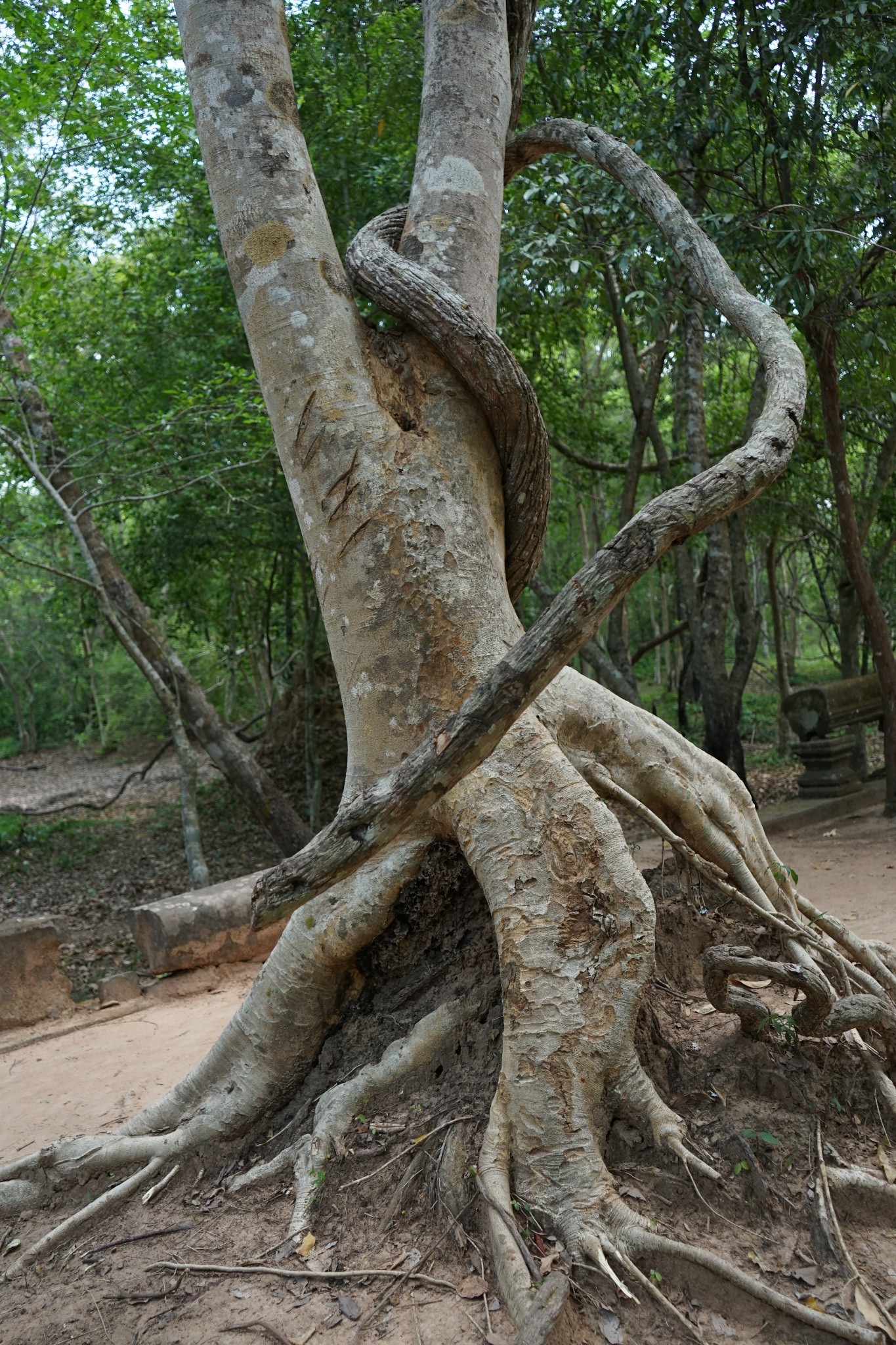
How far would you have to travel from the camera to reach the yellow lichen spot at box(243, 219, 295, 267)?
9.73ft

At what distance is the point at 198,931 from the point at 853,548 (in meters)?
6.07

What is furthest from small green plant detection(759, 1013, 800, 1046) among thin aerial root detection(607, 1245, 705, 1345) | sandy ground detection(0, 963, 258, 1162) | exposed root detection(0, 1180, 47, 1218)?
sandy ground detection(0, 963, 258, 1162)

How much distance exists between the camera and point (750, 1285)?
206cm

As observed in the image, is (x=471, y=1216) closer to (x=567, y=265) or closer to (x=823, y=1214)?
(x=823, y=1214)

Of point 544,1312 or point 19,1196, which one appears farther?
point 19,1196

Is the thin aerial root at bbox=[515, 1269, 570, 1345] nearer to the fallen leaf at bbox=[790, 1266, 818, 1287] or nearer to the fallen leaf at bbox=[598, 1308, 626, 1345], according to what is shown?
the fallen leaf at bbox=[598, 1308, 626, 1345]

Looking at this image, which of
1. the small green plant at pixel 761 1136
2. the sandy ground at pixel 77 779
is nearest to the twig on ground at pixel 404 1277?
the small green plant at pixel 761 1136

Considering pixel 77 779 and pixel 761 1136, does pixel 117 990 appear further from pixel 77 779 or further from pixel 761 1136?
pixel 77 779

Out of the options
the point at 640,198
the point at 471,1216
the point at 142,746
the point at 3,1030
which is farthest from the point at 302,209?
the point at 142,746

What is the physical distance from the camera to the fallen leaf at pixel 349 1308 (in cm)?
219

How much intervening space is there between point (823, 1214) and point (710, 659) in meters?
7.46

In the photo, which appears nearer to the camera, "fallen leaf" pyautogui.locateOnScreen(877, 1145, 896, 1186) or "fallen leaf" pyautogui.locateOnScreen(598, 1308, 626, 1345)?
"fallen leaf" pyautogui.locateOnScreen(598, 1308, 626, 1345)

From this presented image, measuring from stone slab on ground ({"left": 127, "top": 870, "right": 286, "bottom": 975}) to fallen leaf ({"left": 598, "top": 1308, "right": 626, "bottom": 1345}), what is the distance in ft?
13.5

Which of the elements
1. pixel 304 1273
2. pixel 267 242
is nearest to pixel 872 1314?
pixel 304 1273
